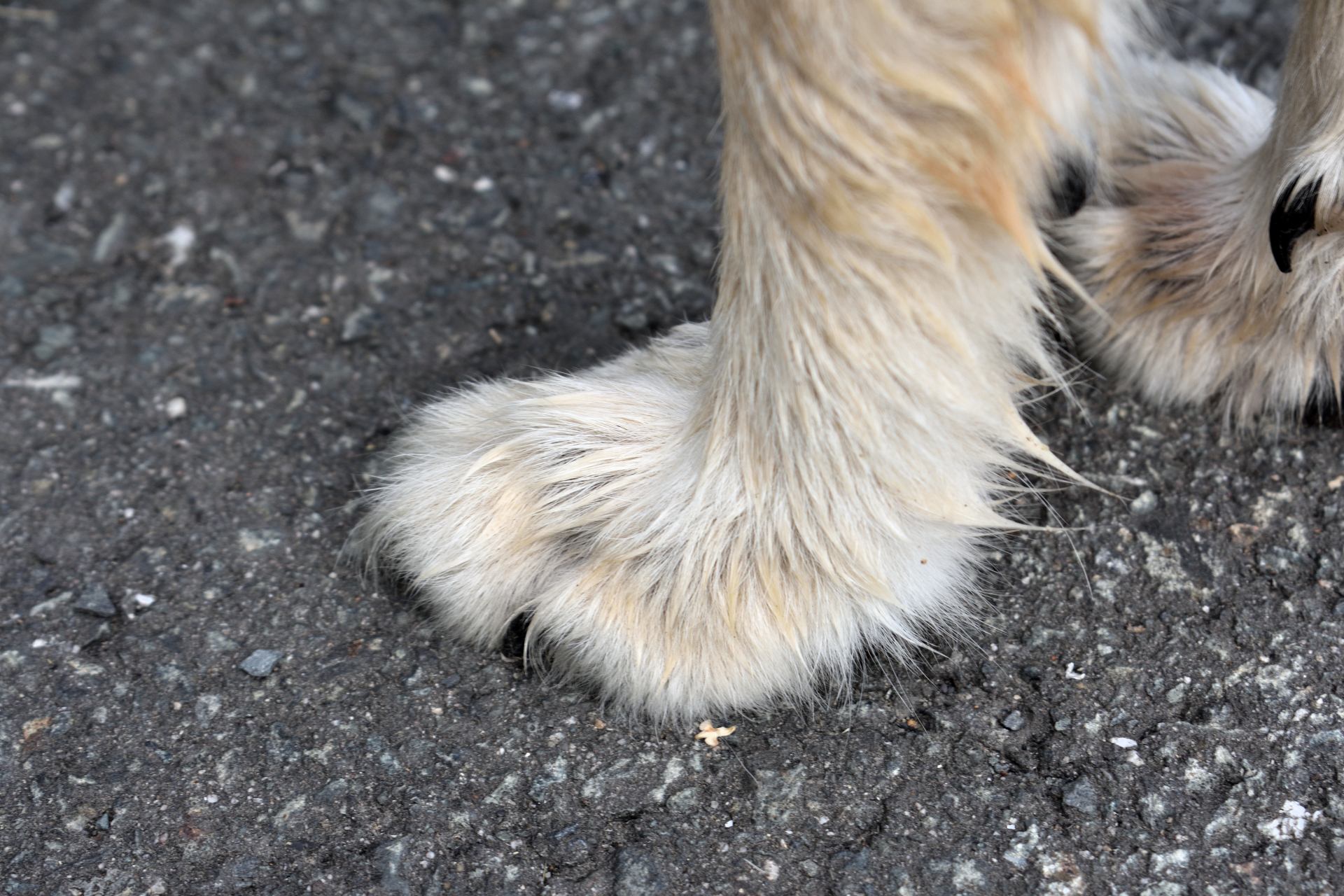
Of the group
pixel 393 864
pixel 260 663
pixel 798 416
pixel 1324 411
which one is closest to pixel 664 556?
pixel 798 416

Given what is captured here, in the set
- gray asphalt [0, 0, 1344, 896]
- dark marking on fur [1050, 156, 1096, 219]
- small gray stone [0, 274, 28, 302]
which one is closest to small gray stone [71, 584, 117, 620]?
gray asphalt [0, 0, 1344, 896]

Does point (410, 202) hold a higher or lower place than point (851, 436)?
lower

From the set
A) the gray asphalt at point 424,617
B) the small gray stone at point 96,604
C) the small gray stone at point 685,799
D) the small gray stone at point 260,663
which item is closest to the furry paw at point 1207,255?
the gray asphalt at point 424,617

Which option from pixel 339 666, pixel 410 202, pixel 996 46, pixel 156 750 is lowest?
pixel 156 750

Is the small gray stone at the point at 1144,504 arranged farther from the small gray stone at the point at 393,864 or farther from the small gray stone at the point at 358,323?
the small gray stone at the point at 358,323

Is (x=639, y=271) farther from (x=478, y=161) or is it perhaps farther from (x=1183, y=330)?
(x=1183, y=330)

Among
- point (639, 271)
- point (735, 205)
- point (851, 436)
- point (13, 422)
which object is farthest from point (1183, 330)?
point (13, 422)

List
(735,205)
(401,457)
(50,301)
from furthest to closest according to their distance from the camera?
(50,301)
(401,457)
(735,205)
